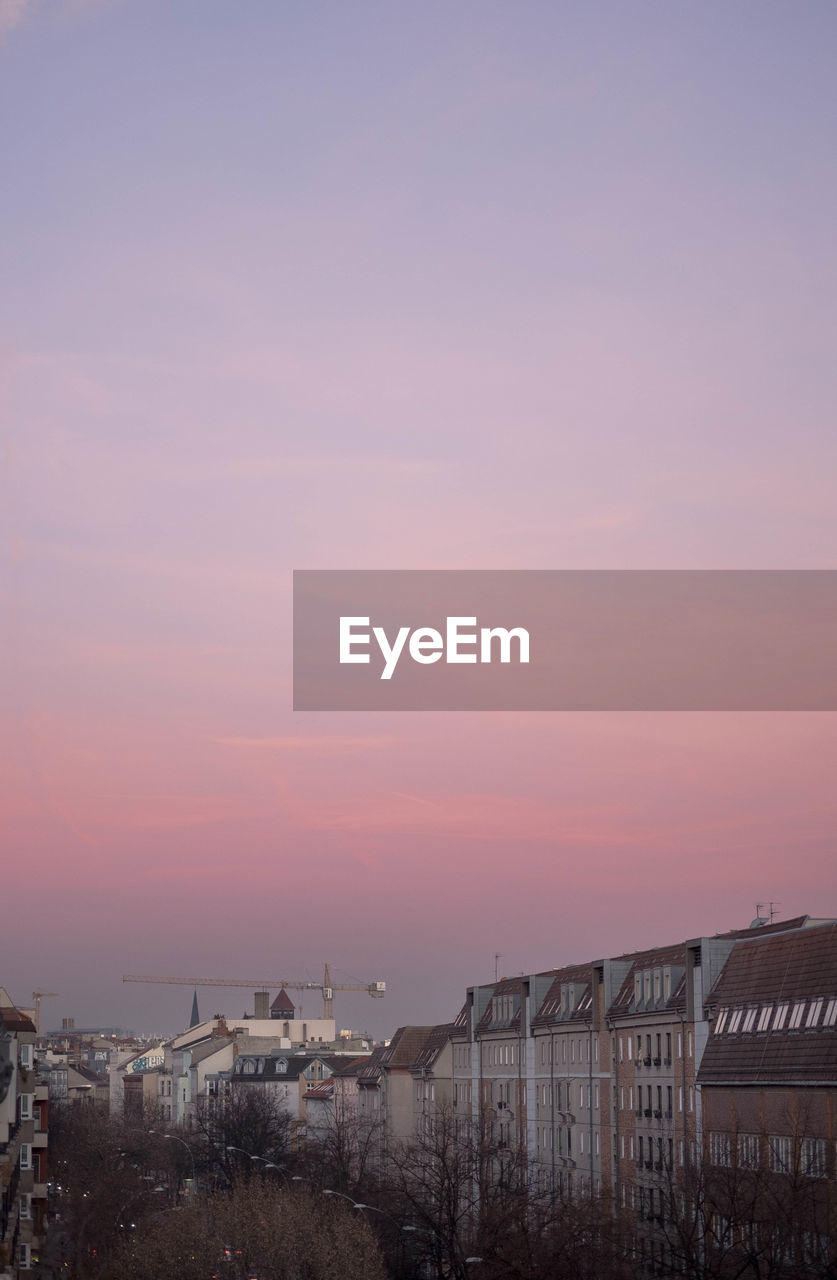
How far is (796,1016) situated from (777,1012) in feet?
7.52

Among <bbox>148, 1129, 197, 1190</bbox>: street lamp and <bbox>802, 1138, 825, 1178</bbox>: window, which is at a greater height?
<bbox>802, 1138, 825, 1178</bbox>: window

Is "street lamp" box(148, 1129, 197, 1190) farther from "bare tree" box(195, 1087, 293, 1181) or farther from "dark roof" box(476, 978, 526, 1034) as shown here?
"dark roof" box(476, 978, 526, 1034)

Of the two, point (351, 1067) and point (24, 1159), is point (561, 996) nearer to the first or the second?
point (24, 1159)

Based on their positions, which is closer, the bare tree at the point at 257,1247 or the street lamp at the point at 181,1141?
the bare tree at the point at 257,1247

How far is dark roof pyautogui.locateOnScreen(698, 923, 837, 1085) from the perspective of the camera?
215 feet

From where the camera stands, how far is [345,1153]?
113750 mm

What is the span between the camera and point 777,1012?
7044 centimetres

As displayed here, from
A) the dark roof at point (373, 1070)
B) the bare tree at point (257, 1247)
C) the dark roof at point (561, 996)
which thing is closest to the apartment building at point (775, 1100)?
the bare tree at point (257, 1247)

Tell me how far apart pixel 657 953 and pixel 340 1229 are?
32282 mm

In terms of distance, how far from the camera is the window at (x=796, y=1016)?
2667 inches

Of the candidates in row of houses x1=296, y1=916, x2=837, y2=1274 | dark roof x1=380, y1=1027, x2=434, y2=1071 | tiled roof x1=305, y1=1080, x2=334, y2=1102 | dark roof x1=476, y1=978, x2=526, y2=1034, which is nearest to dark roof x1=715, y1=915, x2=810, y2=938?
row of houses x1=296, y1=916, x2=837, y2=1274

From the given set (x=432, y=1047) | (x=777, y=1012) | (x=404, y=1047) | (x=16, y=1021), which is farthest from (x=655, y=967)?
(x=404, y=1047)

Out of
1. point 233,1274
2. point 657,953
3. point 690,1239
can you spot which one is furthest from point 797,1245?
point 657,953

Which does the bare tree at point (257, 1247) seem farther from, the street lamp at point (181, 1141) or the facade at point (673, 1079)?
the street lamp at point (181, 1141)
